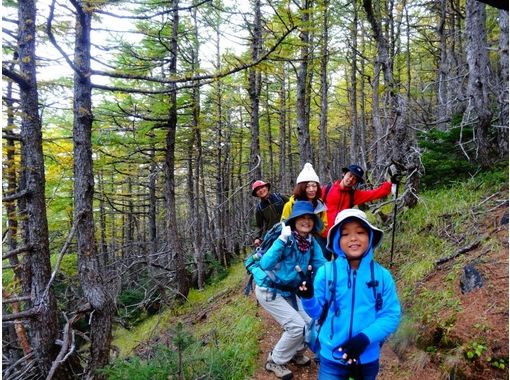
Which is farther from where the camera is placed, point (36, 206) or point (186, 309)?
point (186, 309)

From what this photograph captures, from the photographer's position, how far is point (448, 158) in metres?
8.63

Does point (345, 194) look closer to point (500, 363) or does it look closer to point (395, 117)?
point (395, 117)

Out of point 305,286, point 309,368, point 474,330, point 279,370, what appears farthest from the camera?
point 309,368

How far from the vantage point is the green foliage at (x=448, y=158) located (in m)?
8.22

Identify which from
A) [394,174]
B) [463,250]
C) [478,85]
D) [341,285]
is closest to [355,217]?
[341,285]

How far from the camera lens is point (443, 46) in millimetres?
13836

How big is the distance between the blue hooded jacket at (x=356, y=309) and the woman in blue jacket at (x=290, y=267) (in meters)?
0.91

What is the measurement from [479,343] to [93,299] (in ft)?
16.6

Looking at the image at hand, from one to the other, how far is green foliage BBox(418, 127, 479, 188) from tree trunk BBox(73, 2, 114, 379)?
7007mm

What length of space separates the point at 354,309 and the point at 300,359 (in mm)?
2330

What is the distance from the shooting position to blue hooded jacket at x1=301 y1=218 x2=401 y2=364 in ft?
9.01

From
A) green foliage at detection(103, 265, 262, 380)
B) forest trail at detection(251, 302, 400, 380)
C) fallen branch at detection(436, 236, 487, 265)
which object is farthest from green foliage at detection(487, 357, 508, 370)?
green foliage at detection(103, 265, 262, 380)

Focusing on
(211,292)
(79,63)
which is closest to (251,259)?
(79,63)

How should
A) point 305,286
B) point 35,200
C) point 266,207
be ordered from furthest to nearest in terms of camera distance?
point 35,200 < point 266,207 < point 305,286
